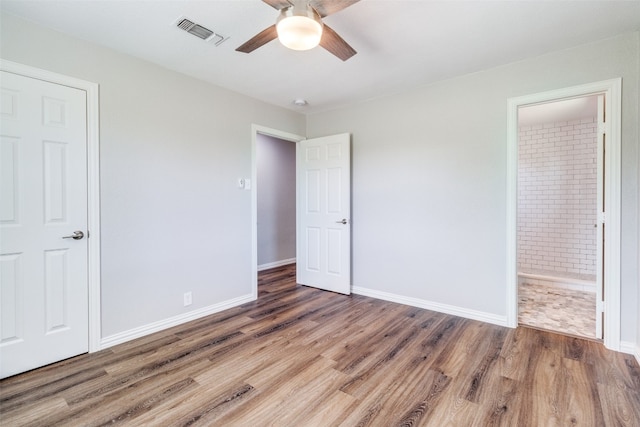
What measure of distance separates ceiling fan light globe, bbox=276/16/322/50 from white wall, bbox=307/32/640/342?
6.80 feet

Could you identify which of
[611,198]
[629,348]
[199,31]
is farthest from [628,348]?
[199,31]

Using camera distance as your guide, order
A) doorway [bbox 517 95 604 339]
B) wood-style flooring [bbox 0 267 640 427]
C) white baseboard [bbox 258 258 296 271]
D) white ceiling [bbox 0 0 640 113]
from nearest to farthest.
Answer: wood-style flooring [bbox 0 267 640 427]
white ceiling [bbox 0 0 640 113]
doorway [bbox 517 95 604 339]
white baseboard [bbox 258 258 296 271]

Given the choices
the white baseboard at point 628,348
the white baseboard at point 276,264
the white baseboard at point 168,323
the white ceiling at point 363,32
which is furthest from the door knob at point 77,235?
the white baseboard at point 628,348

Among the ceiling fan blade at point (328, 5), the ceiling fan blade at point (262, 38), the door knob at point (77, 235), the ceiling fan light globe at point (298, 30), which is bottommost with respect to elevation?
the door knob at point (77, 235)

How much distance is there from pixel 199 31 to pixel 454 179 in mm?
2683

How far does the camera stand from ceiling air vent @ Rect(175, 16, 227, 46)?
81.6 inches

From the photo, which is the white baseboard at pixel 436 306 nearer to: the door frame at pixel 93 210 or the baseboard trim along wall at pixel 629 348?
the baseboard trim along wall at pixel 629 348

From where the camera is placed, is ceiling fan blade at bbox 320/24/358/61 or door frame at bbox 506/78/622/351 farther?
door frame at bbox 506/78/622/351

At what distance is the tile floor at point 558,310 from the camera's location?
9.20 feet

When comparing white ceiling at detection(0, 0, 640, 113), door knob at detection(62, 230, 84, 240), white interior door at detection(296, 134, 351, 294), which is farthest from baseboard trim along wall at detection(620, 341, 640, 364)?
door knob at detection(62, 230, 84, 240)

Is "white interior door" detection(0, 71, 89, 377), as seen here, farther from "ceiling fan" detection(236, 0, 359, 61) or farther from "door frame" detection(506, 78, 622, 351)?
"door frame" detection(506, 78, 622, 351)

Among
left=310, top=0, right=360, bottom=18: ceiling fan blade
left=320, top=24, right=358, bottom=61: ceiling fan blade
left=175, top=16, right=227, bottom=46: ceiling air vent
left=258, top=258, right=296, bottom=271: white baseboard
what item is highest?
left=175, top=16, right=227, bottom=46: ceiling air vent

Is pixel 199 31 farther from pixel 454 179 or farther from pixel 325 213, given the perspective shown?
pixel 454 179

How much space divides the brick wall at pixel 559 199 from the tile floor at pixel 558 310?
69cm
